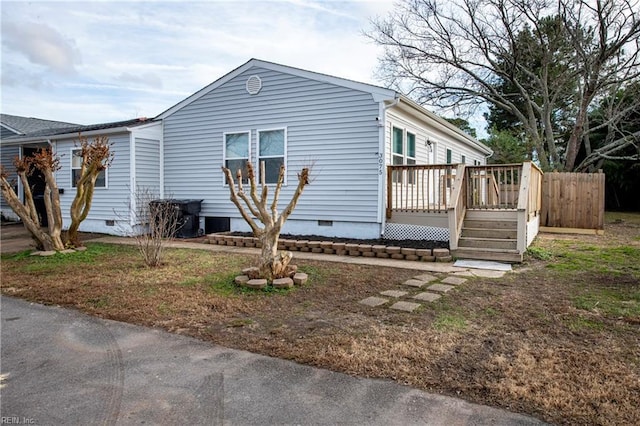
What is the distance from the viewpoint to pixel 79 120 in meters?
23.7

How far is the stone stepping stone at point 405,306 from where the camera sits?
4.51m

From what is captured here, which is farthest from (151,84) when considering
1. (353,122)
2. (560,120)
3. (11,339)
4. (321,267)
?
(560,120)

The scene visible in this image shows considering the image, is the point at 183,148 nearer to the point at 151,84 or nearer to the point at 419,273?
the point at 419,273

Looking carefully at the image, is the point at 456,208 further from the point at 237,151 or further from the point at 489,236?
the point at 237,151

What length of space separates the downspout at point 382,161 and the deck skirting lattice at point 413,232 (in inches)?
6.7

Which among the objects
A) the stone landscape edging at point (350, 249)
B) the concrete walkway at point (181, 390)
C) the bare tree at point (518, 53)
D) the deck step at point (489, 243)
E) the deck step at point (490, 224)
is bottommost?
the concrete walkway at point (181, 390)

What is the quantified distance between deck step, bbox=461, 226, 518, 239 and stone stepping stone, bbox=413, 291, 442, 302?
11.0 feet

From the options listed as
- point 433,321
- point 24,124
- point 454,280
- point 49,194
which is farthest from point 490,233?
point 24,124

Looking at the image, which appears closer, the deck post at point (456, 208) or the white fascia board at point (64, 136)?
the deck post at point (456, 208)

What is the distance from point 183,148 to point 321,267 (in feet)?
22.0

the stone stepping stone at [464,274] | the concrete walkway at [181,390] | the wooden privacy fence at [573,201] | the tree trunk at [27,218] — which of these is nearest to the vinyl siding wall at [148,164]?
the tree trunk at [27,218]

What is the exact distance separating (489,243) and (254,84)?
674cm

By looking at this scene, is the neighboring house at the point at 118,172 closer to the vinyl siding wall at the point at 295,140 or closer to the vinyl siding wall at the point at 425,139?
the vinyl siding wall at the point at 295,140

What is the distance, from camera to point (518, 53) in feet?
64.5
